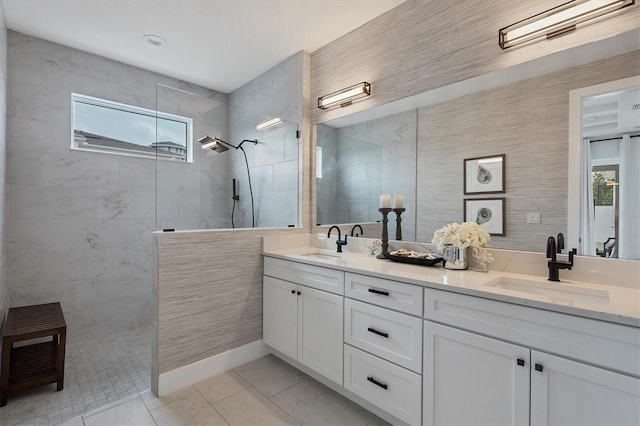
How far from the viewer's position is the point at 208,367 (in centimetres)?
223

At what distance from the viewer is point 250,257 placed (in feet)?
8.06

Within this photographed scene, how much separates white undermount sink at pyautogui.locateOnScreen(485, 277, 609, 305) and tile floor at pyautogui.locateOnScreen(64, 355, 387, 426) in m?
1.04

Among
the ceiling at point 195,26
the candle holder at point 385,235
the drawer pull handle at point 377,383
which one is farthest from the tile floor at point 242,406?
the ceiling at point 195,26

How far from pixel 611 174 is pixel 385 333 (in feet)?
4.27

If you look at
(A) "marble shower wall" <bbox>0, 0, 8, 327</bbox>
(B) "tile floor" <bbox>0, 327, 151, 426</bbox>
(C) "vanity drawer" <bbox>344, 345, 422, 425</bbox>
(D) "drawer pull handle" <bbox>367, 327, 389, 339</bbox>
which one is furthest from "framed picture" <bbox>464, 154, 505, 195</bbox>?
(A) "marble shower wall" <bbox>0, 0, 8, 327</bbox>

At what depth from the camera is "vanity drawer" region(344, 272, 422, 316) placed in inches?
59.6

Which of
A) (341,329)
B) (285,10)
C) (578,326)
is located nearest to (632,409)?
(578,326)

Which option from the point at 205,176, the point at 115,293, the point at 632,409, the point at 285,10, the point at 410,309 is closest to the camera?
the point at 632,409

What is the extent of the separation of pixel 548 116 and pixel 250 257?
2119 millimetres

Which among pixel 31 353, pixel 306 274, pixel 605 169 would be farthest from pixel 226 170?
pixel 605 169

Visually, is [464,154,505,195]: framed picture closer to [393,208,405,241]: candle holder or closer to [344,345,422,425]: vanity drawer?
[393,208,405,241]: candle holder

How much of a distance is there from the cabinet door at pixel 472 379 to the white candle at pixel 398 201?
3.16 ft

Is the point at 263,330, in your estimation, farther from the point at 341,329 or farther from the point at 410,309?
the point at 410,309

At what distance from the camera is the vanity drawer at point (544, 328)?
999mm
